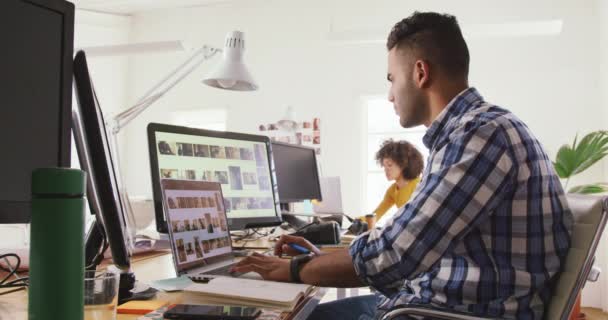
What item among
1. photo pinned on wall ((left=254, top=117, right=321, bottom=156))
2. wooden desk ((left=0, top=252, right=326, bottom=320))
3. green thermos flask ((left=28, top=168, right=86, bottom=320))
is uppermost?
photo pinned on wall ((left=254, top=117, right=321, bottom=156))

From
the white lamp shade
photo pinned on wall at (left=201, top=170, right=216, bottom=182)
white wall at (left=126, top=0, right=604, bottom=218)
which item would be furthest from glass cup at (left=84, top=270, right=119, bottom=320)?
white wall at (left=126, top=0, right=604, bottom=218)

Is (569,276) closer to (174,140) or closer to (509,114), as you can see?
(509,114)

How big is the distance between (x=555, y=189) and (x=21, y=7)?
3.51 feet

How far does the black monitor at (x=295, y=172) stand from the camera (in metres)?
2.47

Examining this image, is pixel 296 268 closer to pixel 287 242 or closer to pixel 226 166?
pixel 287 242

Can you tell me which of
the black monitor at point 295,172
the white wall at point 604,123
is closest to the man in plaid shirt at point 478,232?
the black monitor at point 295,172

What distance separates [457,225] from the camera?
3.20ft

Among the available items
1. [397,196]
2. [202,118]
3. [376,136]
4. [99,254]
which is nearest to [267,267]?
[99,254]

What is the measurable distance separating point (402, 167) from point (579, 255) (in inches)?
103

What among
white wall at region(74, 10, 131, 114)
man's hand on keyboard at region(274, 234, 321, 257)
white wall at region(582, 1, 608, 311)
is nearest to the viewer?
man's hand on keyboard at region(274, 234, 321, 257)

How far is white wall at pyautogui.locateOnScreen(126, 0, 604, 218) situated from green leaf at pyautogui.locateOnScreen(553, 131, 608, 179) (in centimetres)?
53

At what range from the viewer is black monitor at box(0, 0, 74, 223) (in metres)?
0.72

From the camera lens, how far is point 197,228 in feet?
4.17

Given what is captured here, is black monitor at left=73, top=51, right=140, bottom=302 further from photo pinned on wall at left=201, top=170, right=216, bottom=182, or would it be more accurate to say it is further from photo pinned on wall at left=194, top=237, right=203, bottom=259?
photo pinned on wall at left=201, top=170, right=216, bottom=182
